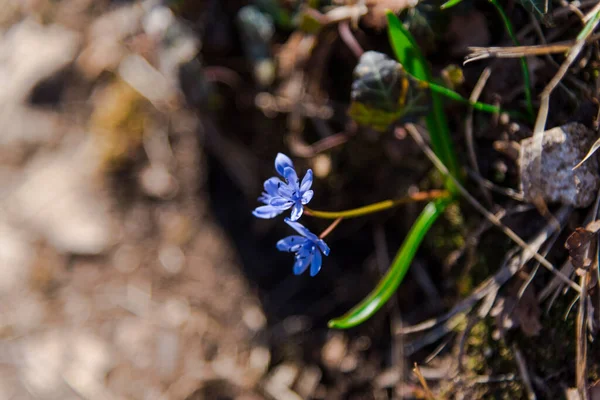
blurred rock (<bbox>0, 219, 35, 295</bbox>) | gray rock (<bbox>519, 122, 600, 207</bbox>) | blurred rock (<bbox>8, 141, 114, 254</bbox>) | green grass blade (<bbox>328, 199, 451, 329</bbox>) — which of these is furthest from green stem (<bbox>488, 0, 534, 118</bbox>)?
blurred rock (<bbox>0, 219, 35, 295</bbox>)

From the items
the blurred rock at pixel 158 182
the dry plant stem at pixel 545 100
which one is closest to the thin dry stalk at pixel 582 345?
the dry plant stem at pixel 545 100

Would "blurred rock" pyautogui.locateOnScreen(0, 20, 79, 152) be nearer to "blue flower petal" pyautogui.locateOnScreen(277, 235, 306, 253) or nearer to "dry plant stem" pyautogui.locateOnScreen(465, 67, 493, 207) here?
"blue flower petal" pyautogui.locateOnScreen(277, 235, 306, 253)

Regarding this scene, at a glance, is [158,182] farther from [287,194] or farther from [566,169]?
[566,169]

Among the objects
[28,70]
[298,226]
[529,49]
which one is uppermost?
[529,49]

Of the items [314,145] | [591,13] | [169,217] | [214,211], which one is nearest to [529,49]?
[591,13]

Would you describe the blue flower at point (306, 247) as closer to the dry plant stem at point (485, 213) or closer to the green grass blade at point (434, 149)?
the green grass blade at point (434, 149)
